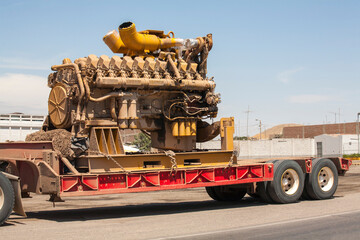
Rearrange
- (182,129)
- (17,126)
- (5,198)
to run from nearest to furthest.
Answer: (5,198) → (182,129) → (17,126)

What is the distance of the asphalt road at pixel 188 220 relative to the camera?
9820mm

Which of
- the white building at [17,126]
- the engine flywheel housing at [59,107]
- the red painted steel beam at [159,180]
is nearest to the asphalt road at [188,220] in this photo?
the red painted steel beam at [159,180]

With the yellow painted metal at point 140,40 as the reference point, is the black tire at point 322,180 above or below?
below

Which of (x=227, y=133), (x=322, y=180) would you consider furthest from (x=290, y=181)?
(x=227, y=133)

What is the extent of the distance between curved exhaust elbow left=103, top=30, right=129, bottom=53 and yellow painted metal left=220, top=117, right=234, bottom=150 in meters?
3.59

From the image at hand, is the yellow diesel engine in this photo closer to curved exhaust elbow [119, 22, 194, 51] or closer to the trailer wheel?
curved exhaust elbow [119, 22, 194, 51]

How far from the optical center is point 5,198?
1080cm

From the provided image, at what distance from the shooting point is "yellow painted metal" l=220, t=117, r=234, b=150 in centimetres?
1502

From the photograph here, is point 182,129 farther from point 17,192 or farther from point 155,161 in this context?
point 17,192

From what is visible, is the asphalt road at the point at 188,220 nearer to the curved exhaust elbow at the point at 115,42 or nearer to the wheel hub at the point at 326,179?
the wheel hub at the point at 326,179

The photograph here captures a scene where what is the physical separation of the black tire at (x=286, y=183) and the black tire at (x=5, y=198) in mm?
7398

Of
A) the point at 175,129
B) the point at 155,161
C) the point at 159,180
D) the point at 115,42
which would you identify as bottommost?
the point at 159,180

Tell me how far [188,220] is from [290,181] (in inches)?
192

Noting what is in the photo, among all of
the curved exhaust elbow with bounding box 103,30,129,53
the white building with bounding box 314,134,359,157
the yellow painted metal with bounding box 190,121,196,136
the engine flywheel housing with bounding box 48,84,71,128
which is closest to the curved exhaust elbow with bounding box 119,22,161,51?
the curved exhaust elbow with bounding box 103,30,129,53
